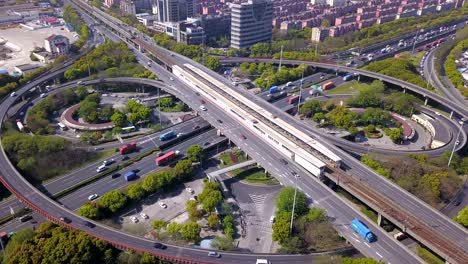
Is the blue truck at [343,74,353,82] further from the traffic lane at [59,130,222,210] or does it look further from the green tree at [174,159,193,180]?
the green tree at [174,159,193,180]

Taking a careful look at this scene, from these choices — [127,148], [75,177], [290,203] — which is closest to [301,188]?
[290,203]

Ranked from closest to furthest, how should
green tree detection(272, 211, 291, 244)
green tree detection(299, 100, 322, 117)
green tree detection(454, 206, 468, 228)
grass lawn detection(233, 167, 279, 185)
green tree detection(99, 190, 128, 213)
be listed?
green tree detection(272, 211, 291, 244) → green tree detection(454, 206, 468, 228) → green tree detection(99, 190, 128, 213) → grass lawn detection(233, 167, 279, 185) → green tree detection(299, 100, 322, 117)

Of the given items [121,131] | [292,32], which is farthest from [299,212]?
[292,32]

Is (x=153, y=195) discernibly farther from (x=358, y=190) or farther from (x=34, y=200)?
(x=358, y=190)

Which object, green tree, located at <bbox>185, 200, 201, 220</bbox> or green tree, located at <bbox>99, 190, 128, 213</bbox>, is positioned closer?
green tree, located at <bbox>185, 200, 201, 220</bbox>

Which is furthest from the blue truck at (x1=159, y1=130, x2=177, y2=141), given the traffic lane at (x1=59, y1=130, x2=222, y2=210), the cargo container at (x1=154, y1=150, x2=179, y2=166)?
the cargo container at (x1=154, y1=150, x2=179, y2=166)

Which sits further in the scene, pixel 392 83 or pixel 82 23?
pixel 82 23

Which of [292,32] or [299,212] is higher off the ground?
[292,32]
